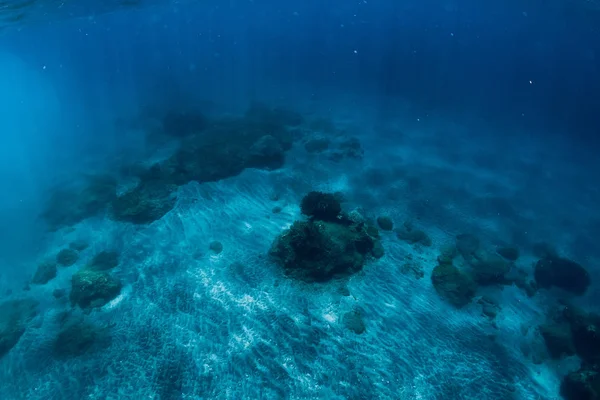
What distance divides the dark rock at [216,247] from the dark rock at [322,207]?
465cm

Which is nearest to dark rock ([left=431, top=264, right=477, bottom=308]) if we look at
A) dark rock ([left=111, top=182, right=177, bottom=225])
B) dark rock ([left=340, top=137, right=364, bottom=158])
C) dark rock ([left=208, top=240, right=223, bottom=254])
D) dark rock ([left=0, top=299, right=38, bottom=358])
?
dark rock ([left=208, top=240, right=223, bottom=254])

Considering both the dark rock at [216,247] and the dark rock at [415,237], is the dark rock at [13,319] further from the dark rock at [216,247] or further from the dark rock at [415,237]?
the dark rock at [415,237]

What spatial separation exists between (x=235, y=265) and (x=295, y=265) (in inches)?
114

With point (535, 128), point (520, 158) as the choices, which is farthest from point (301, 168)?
point (535, 128)

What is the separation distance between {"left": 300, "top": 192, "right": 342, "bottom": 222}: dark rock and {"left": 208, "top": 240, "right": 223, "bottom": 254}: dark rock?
4652 mm

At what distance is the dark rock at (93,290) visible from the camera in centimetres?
1362

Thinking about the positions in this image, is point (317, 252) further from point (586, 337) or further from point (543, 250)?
point (543, 250)

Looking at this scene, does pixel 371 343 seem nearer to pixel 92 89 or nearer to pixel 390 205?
pixel 390 205

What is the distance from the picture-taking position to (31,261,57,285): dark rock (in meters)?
16.0

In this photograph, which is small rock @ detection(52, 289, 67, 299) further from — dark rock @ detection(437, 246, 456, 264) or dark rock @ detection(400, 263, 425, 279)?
dark rock @ detection(437, 246, 456, 264)

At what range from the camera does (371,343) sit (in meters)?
11.1

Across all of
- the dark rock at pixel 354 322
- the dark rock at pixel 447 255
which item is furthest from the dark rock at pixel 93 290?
the dark rock at pixel 447 255

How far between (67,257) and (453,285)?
19886mm

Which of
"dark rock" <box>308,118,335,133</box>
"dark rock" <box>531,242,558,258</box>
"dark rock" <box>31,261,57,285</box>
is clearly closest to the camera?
"dark rock" <box>31,261,57,285</box>
